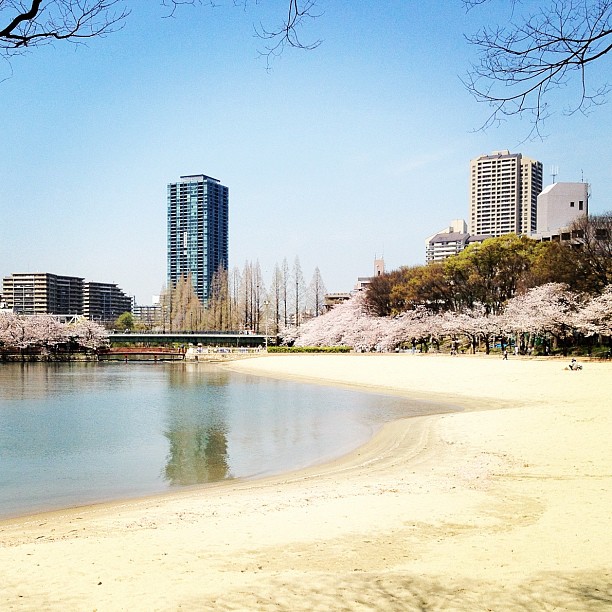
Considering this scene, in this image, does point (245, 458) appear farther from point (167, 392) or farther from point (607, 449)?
point (167, 392)

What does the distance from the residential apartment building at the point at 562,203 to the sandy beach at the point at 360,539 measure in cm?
10056

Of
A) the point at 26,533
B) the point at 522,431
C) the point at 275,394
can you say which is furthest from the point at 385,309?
the point at 26,533

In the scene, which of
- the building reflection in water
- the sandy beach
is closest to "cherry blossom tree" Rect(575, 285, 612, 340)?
the building reflection in water

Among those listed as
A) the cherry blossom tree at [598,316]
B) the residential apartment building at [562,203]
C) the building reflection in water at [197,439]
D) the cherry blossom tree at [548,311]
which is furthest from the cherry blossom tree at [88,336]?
the residential apartment building at [562,203]

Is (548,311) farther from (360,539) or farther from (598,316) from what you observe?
(360,539)

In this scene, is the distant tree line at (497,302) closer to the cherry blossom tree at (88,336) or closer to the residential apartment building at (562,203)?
the cherry blossom tree at (88,336)

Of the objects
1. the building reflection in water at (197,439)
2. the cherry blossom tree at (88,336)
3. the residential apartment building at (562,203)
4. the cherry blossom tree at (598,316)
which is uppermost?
the residential apartment building at (562,203)

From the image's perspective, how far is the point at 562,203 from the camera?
10844 cm

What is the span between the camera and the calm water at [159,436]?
14656 millimetres

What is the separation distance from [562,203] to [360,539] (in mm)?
111794

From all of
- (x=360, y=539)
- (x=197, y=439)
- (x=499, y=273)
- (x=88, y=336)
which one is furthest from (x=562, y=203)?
(x=360, y=539)

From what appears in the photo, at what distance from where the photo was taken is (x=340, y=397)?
1387 inches

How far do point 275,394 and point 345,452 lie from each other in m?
20.8

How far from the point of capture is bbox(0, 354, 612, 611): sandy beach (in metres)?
5.64
